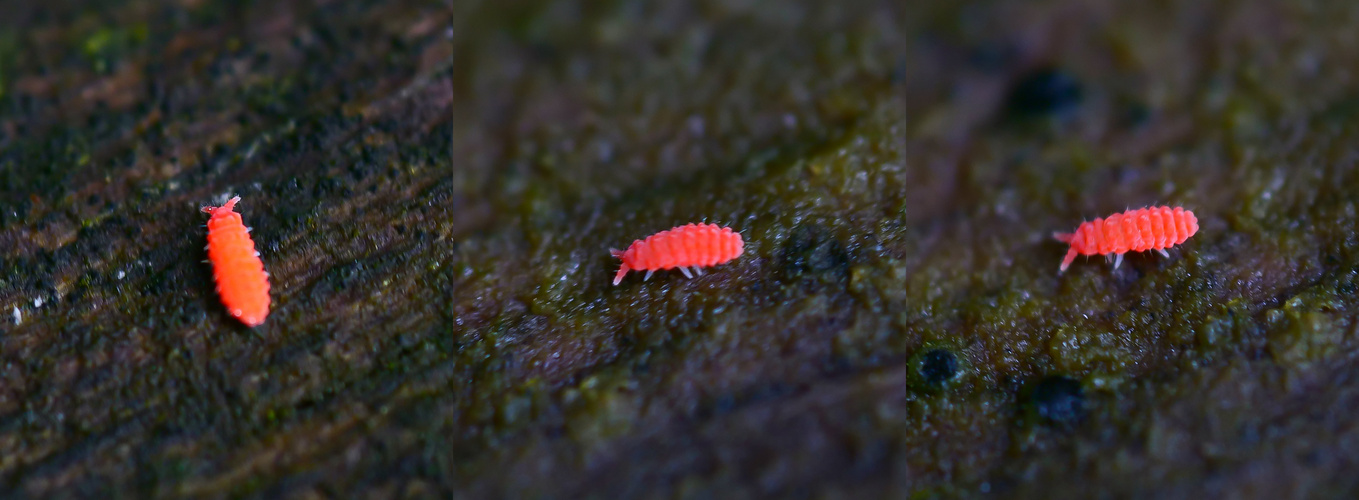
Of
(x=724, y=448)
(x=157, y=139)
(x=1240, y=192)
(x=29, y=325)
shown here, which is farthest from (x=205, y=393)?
(x=1240, y=192)

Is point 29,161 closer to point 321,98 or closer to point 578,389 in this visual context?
point 321,98

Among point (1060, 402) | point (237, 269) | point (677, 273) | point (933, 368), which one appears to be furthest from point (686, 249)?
point (237, 269)

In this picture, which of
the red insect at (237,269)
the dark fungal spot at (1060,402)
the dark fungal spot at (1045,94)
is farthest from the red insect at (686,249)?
the dark fungal spot at (1045,94)

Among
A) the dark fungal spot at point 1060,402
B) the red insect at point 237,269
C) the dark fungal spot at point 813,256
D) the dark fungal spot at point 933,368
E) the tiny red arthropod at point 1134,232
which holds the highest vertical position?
the red insect at point 237,269

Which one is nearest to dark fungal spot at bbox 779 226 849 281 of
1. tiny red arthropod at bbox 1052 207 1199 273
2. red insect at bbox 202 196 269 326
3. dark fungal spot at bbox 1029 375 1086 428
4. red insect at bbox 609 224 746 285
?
red insect at bbox 609 224 746 285

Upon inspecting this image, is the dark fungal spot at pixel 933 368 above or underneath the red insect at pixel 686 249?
underneath

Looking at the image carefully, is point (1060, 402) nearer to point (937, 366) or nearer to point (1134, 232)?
point (937, 366)

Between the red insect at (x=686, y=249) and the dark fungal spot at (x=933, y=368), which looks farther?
the red insect at (x=686, y=249)

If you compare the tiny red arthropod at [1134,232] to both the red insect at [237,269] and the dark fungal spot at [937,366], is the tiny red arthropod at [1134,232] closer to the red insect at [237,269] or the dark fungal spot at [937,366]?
the dark fungal spot at [937,366]
